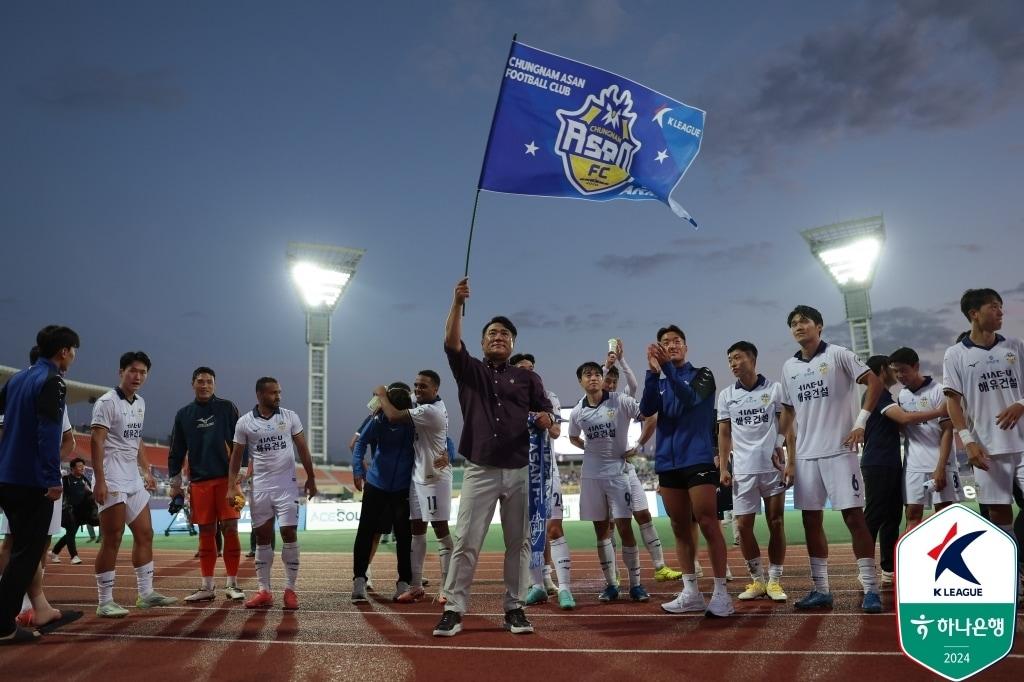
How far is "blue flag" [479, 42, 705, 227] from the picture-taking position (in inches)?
242

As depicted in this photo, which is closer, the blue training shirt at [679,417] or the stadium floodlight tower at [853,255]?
the blue training shirt at [679,417]

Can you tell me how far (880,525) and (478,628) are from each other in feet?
14.2

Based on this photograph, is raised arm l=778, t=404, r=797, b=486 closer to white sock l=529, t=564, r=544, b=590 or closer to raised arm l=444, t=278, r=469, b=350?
white sock l=529, t=564, r=544, b=590

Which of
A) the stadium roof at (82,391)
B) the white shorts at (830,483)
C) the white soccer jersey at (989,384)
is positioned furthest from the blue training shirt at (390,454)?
the stadium roof at (82,391)

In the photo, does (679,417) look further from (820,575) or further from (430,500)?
(430,500)

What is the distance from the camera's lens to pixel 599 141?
654 cm

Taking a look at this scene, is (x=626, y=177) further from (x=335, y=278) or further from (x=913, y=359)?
(x=335, y=278)

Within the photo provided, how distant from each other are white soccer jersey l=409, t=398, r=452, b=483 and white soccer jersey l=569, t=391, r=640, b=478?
134 cm

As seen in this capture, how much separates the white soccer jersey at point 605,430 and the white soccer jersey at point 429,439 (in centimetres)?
134

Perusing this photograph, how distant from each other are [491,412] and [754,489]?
267 cm

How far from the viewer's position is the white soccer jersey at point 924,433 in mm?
7258

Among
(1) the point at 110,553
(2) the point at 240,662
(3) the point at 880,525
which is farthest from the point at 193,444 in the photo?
(3) the point at 880,525

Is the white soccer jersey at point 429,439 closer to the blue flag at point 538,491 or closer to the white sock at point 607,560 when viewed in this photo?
the blue flag at point 538,491

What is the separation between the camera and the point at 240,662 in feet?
15.2
